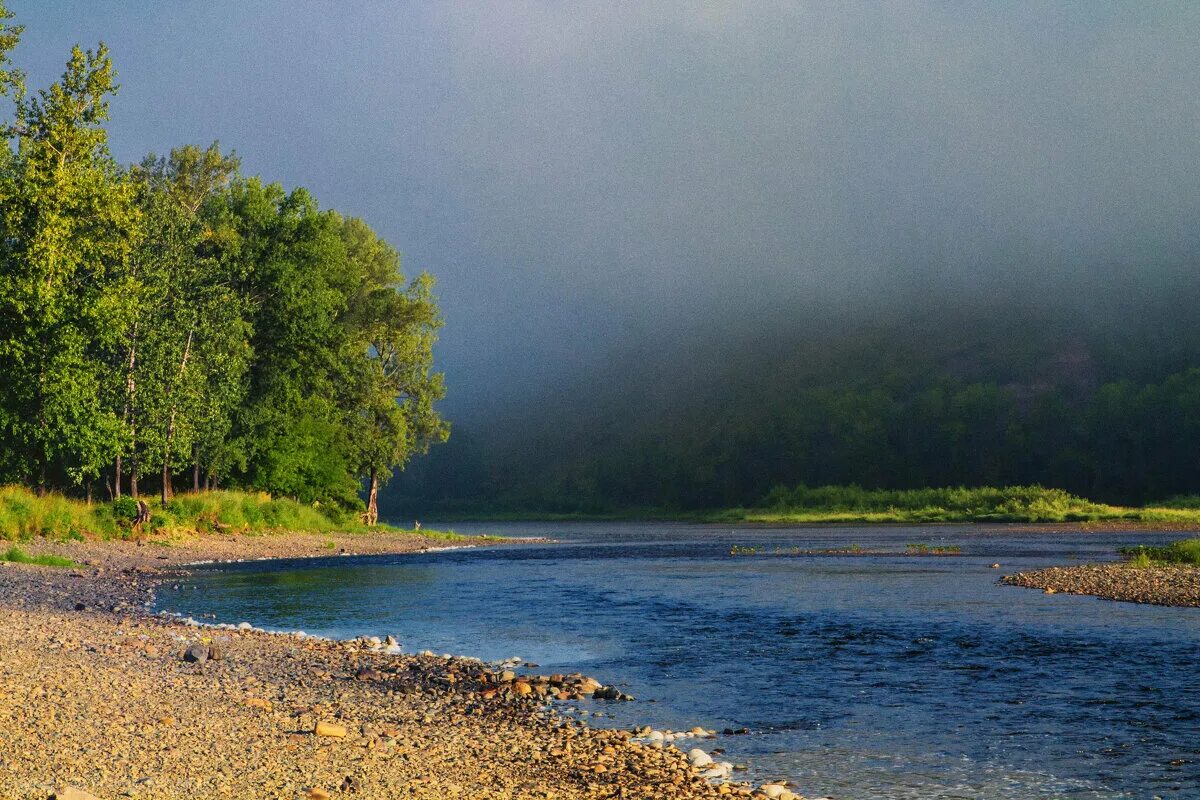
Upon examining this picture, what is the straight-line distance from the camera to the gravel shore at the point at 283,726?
11.5 metres

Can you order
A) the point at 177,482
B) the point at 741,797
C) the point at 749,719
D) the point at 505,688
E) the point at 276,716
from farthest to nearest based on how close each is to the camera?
1. the point at 177,482
2. the point at 505,688
3. the point at 749,719
4. the point at 276,716
5. the point at 741,797

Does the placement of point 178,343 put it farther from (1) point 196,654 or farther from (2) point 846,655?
(2) point 846,655

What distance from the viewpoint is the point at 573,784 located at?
1241 centimetres

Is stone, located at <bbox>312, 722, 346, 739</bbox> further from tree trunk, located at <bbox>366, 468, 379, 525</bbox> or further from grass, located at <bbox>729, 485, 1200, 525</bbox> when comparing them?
grass, located at <bbox>729, 485, 1200, 525</bbox>

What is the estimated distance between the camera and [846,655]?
79.1 ft

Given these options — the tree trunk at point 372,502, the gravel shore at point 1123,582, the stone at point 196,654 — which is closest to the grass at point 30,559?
the stone at point 196,654

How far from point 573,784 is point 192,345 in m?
53.5

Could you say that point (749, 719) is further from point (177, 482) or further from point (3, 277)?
point (177, 482)

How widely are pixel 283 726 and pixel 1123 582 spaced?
116 ft

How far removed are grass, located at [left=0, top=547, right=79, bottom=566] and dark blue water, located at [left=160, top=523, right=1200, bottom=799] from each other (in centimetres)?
486

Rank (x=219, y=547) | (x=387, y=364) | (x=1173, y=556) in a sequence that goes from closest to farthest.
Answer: (x=1173, y=556), (x=219, y=547), (x=387, y=364)

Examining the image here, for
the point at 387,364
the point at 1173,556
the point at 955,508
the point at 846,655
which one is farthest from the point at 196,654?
the point at 955,508

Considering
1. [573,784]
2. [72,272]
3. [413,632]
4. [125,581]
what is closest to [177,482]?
[72,272]

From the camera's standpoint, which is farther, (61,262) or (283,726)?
(61,262)
